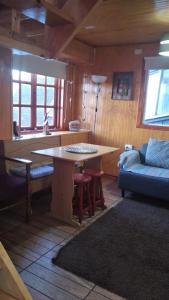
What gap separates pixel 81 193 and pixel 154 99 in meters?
2.34

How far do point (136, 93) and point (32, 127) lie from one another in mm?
1880

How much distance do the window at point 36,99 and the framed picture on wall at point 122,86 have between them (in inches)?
38.6

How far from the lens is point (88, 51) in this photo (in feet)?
14.4

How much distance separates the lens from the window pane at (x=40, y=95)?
4.04 m

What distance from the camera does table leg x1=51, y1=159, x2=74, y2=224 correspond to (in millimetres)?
2709

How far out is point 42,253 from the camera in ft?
7.18

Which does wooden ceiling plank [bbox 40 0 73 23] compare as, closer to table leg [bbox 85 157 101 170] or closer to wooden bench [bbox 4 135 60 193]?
wooden bench [bbox 4 135 60 193]

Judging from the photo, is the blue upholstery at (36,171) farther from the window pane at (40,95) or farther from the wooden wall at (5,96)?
the window pane at (40,95)

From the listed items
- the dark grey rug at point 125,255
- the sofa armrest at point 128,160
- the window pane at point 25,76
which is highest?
the window pane at point 25,76

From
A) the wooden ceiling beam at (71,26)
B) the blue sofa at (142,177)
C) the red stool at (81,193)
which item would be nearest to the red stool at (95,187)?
the red stool at (81,193)

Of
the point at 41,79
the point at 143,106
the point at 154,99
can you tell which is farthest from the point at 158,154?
the point at 41,79

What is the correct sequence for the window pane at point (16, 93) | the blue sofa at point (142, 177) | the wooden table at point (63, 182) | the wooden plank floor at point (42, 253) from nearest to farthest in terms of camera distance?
the wooden plank floor at point (42, 253), the wooden table at point (63, 182), the blue sofa at point (142, 177), the window pane at point (16, 93)

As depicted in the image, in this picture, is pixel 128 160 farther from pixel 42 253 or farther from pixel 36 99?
pixel 42 253

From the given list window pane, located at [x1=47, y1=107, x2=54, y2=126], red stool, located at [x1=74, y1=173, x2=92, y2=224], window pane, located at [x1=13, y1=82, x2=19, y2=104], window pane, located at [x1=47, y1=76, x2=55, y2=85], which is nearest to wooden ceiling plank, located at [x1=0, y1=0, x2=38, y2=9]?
red stool, located at [x1=74, y1=173, x2=92, y2=224]
